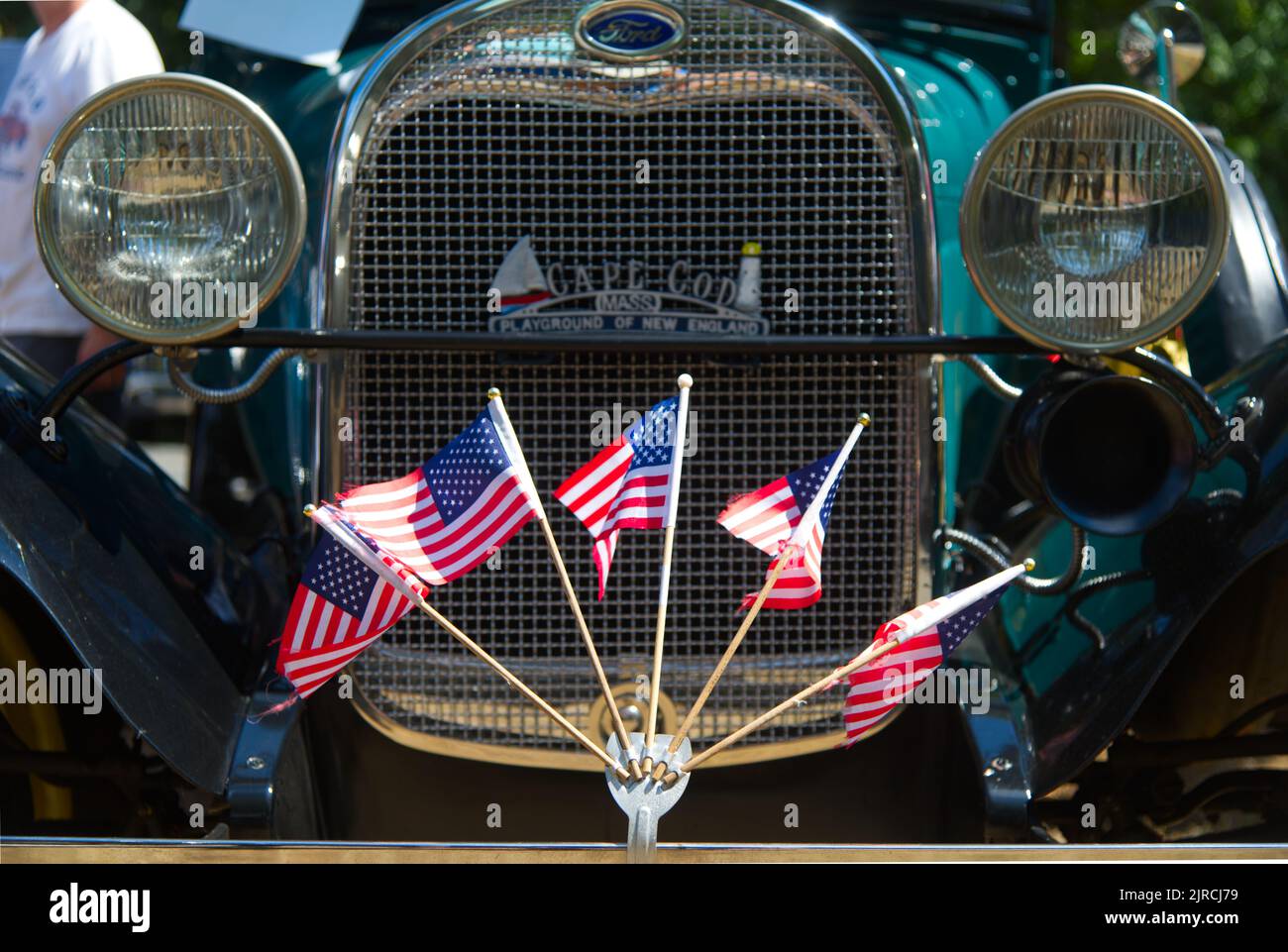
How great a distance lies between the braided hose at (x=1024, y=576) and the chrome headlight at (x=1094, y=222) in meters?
0.35

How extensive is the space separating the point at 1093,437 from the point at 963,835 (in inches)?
27.3

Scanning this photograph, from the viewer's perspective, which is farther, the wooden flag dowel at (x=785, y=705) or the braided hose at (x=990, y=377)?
the braided hose at (x=990, y=377)

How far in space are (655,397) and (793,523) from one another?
1.41 feet

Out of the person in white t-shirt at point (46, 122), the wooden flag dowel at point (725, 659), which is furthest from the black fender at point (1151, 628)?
the person in white t-shirt at point (46, 122)

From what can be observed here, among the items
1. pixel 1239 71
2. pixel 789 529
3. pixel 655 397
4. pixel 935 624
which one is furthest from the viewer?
pixel 1239 71

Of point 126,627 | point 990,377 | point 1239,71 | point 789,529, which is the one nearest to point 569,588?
point 789,529

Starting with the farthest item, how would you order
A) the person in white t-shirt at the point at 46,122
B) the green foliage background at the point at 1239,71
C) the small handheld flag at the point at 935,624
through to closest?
the green foliage background at the point at 1239,71 → the person in white t-shirt at the point at 46,122 → the small handheld flag at the point at 935,624

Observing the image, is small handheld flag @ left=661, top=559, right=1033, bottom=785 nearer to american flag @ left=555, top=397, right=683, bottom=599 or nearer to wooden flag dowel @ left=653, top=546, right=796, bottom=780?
wooden flag dowel @ left=653, top=546, right=796, bottom=780

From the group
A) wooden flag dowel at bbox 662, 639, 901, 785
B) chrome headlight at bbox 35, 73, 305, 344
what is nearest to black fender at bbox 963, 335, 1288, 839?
wooden flag dowel at bbox 662, 639, 901, 785

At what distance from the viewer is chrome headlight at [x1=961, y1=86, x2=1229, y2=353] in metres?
2.30

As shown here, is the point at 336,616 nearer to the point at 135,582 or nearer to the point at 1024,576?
the point at 135,582

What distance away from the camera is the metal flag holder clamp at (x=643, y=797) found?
5.96ft

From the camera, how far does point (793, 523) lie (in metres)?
2.27

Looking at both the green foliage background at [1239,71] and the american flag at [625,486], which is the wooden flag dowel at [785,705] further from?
the green foliage background at [1239,71]
